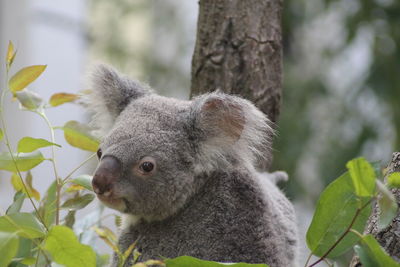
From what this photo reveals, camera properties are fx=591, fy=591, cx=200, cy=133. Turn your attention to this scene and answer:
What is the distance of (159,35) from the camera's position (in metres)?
5.28

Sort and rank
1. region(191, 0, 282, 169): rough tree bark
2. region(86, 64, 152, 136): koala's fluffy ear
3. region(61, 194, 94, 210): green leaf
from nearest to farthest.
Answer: region(61, 194, 94, 210): green leaf → region(86, 64, 152, 136): koala's fluffy ear → region(191, 0, 282, 169): rough tree bark

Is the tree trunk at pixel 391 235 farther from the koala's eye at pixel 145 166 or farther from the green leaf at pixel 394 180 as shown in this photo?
the koala's eye at pixel 145 166

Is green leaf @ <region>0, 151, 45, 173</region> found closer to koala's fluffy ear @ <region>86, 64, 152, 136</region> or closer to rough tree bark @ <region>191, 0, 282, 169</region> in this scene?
koala's fluffy ear @ <region>86, 64, 152, 136</region>

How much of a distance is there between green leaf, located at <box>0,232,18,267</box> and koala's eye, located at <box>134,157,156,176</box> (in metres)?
0.53

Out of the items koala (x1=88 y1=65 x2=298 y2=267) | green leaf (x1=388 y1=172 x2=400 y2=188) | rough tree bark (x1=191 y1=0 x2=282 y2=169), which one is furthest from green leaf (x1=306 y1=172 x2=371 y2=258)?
rough tree bark (x1=191 y1=0 x2=282 y2=169)

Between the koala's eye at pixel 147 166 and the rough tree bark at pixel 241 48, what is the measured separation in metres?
0.57

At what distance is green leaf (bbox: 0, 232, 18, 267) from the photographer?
99cm

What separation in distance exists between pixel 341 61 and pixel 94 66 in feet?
8.66

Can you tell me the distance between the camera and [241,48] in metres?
1.98

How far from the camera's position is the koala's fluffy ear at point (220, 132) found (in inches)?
62.3

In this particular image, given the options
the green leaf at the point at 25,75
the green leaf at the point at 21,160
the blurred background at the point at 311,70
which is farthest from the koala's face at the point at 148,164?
the blurred background at the point at 311,70

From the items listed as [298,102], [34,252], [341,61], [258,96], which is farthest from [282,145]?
[34,252]

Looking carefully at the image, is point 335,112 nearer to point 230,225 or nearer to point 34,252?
point 230,225

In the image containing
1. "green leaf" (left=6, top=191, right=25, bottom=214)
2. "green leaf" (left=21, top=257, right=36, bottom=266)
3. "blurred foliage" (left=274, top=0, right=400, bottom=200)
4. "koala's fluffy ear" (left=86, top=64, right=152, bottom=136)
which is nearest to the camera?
"green leaf" (left=21, top=257, right=36, bottom=266)
